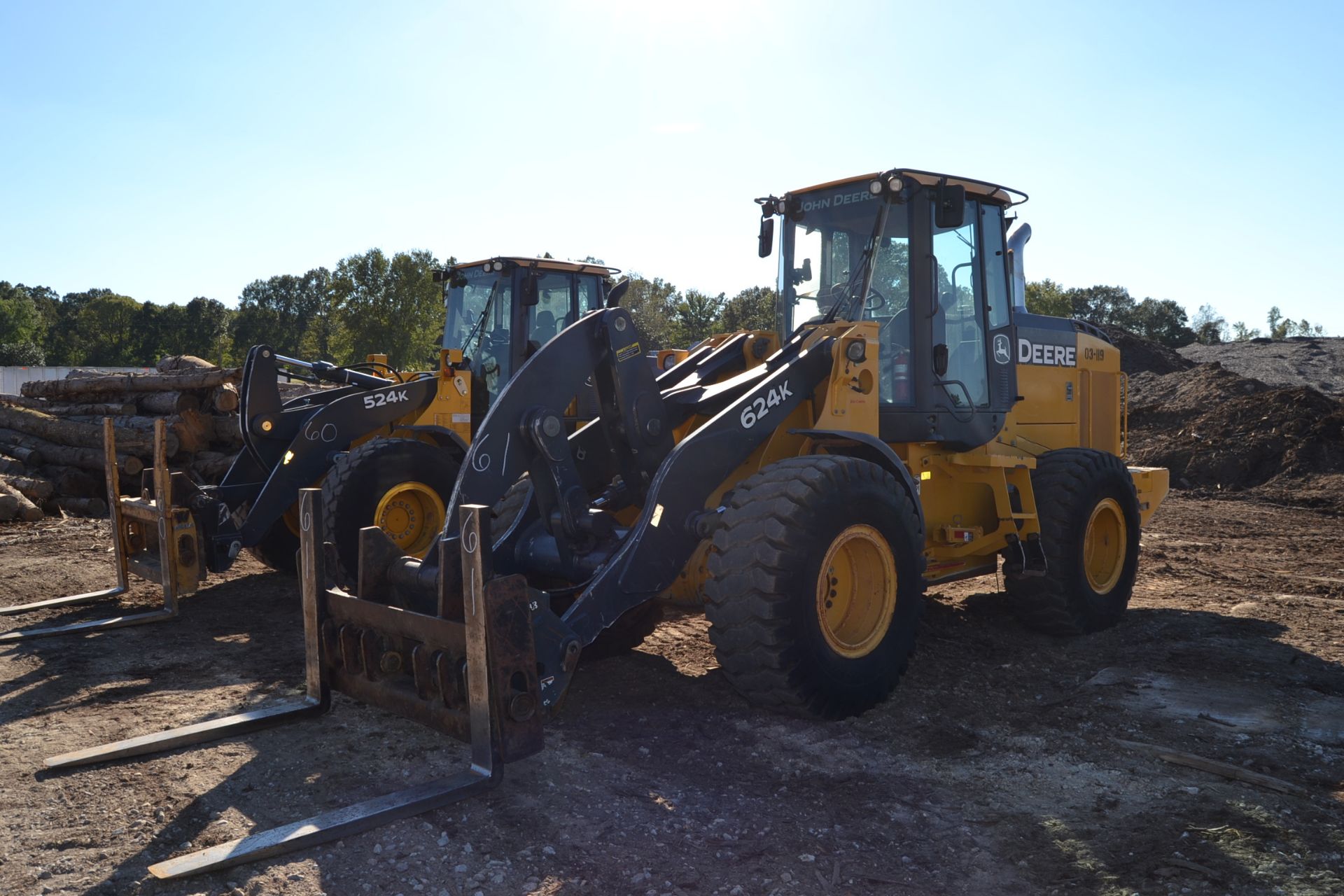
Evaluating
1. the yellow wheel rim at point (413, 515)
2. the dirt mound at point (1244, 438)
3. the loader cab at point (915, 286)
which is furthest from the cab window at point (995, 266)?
the dirt mound at point (1244, 438)

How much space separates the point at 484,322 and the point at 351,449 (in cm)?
186

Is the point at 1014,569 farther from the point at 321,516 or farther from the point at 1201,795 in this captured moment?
the point at 321,516

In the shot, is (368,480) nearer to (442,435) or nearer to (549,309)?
(442,435)

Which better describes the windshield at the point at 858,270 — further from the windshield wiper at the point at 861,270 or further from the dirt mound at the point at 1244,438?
the dirt mound at the point at 1244,438

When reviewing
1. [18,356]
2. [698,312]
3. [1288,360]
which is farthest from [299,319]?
[1288,360]

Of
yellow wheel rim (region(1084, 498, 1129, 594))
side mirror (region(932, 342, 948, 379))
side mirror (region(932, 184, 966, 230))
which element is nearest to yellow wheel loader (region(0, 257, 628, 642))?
side mirror (region(932, 342, 948, 379))

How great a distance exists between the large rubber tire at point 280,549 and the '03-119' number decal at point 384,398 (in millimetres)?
1270

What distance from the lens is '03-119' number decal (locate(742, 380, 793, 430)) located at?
518 cm

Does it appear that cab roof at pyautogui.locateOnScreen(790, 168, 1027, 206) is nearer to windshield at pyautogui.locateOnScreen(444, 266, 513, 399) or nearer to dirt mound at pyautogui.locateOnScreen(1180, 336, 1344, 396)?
windshield at pyautogui.locateOnScreen(444, 266, 513, 399)

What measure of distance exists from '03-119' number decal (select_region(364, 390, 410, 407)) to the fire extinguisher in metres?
4.55

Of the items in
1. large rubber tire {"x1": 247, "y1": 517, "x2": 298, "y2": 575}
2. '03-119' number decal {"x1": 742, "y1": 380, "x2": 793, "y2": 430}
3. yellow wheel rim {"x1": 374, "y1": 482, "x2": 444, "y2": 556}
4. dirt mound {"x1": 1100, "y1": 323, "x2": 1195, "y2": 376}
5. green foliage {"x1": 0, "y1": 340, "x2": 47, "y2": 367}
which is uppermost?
green foliage {"x1": 0, "y1": 340, "x2": 47, "y2": 367}

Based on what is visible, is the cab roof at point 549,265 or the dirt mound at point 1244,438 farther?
the dirt mound at point 1244,438

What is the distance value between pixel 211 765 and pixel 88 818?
58cm

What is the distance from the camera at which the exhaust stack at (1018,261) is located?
7.36 metres
